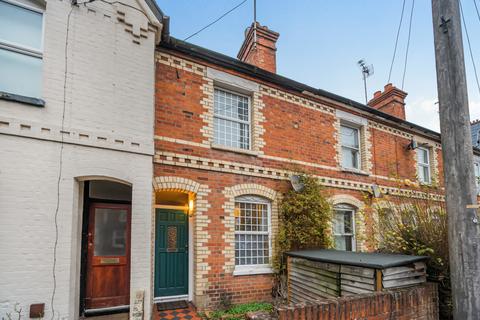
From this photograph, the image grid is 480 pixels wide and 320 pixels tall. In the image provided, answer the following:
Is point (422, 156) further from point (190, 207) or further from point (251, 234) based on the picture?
point (190, 207)

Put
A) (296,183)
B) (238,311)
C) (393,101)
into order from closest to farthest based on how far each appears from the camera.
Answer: (238,311) → (296,183) → (393,101)

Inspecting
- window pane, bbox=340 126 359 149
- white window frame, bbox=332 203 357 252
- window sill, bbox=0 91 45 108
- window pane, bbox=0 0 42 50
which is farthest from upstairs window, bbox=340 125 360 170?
window pane, bbox=0 0 42 50

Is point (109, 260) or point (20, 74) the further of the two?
point (109, 260)

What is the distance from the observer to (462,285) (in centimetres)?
352

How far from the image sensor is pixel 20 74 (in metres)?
4.63

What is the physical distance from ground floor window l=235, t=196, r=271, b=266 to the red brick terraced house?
0.09ft

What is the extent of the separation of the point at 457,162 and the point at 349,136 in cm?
687

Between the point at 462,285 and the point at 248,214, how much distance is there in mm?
4804

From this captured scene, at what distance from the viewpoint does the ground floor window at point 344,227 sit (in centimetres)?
929

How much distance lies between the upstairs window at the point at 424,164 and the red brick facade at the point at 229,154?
4178 mm

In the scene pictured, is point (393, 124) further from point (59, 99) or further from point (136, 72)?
point (59, 99)

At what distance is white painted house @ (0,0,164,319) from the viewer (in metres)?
4.23

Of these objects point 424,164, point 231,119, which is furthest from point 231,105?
point 424,164

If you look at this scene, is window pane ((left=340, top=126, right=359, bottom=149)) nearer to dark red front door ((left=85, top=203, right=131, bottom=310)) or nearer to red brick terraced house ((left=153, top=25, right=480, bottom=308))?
red brick terraced house ((left=153, top=25, right=480, bottom=308))
